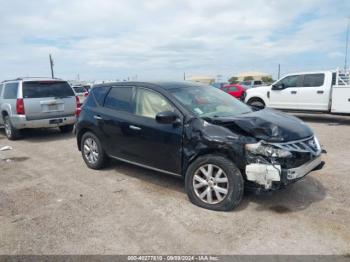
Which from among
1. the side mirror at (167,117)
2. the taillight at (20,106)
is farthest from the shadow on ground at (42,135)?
the side mirror at (167,117)

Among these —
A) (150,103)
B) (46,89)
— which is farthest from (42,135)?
(150,103)

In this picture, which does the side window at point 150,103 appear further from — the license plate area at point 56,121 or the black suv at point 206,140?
the license plate area at point 56,121

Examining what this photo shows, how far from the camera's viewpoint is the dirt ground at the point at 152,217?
11.0 feet

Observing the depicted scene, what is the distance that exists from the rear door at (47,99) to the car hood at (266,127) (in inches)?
255

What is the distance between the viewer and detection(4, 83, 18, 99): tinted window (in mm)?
9249

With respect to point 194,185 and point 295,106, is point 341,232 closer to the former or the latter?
point 194,185

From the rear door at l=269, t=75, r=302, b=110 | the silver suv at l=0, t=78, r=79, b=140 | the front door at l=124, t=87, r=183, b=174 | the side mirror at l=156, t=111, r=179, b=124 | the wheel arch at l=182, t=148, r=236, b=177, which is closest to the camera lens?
the wheel arch at l=182, t=148, r=236, b=177

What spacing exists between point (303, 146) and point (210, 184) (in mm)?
1278

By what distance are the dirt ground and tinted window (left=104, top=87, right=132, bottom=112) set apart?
1.22 metres

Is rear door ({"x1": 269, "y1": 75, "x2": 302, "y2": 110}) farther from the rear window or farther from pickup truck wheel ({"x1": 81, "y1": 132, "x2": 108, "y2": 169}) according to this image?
pickup truck wheel ({"x1": 81, "y1": 132, "x2": 108, "y2": 169})

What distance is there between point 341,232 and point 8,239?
12.1ft

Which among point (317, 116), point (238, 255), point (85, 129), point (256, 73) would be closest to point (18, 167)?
point (85, 129)

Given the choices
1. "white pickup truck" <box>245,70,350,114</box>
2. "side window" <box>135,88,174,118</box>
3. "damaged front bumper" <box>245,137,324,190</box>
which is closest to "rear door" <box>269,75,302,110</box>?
"white pickup truck" <box>245,70,350,114</box>

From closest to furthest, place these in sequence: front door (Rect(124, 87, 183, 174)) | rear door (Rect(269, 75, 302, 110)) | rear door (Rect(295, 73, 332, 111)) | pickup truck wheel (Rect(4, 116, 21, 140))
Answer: front door (Rect(124, 87, 183, 174)) < pickup truck wheel (Rect(4, 116, 21, 140)) < rear door (Rect(295, 73, 332, 111)) < rear door (Rect(269, 75, 302, 110))
